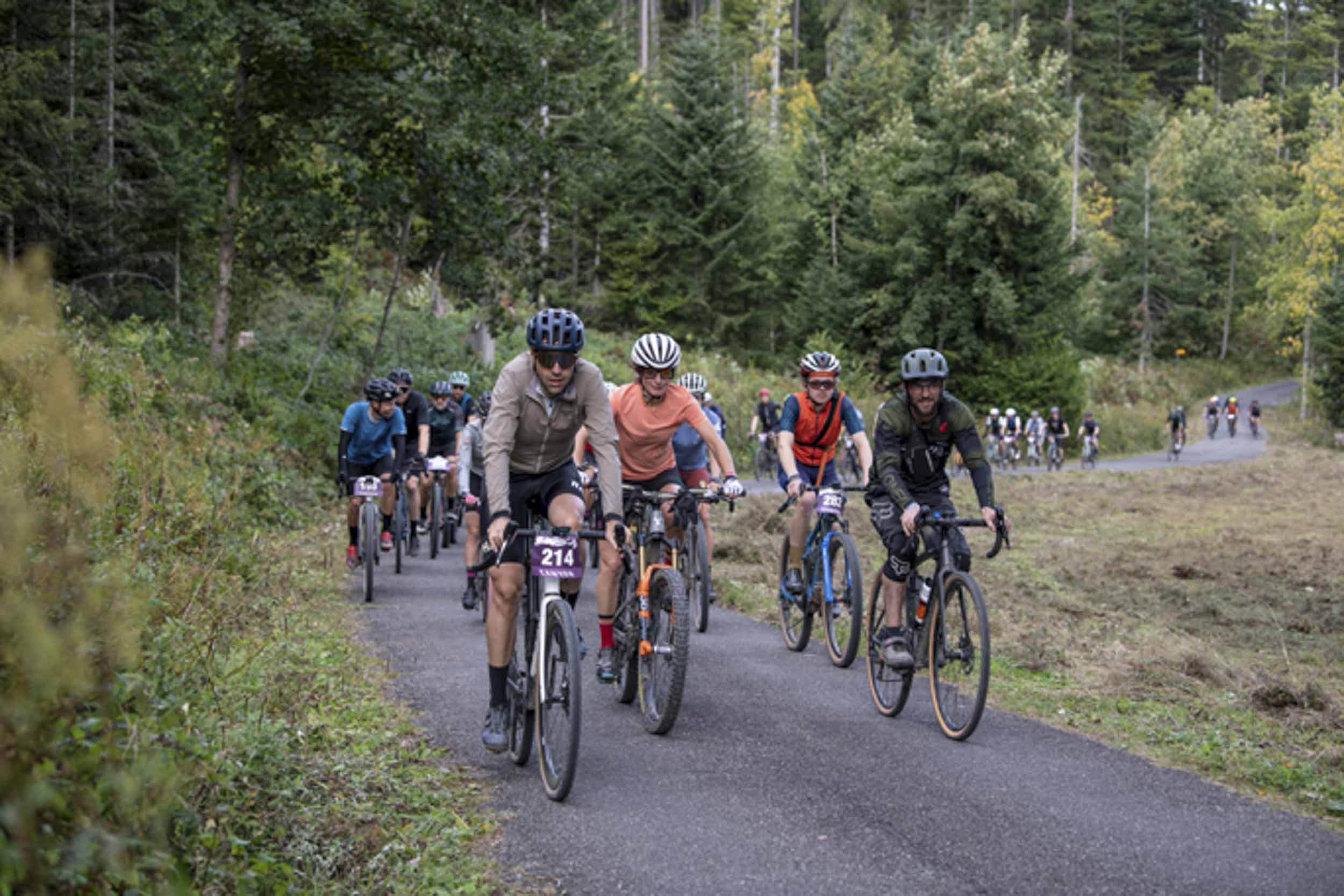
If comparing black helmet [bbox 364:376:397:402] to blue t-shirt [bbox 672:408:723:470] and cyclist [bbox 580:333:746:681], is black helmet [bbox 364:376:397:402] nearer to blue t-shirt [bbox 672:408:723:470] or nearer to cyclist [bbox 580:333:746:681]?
blue t-shirt [bbox 672:408:723:470]

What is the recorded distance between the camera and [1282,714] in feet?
28.5

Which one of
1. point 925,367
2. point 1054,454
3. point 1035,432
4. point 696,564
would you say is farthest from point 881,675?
point 1035,432

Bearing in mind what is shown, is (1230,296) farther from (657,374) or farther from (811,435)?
(657,374)

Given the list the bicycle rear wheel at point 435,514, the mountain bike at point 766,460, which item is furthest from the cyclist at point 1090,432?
the bicycle rear wheel at point 435,514

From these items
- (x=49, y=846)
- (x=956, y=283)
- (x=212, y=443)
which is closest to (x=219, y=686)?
(x=49, y=846)

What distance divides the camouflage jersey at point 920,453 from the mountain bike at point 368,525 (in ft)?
20.8

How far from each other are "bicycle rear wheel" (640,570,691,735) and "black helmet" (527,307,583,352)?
64.9 inches

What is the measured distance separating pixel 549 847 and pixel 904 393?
407cm

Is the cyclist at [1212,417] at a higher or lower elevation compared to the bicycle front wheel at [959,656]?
higher

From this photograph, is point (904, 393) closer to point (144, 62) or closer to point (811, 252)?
point (144, 62)

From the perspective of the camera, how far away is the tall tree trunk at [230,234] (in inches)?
851

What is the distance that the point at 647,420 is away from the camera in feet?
32.2

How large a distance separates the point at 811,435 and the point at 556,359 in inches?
185

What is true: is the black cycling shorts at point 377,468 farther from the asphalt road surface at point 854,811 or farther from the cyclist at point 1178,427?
the cyclist at point 1178,427
